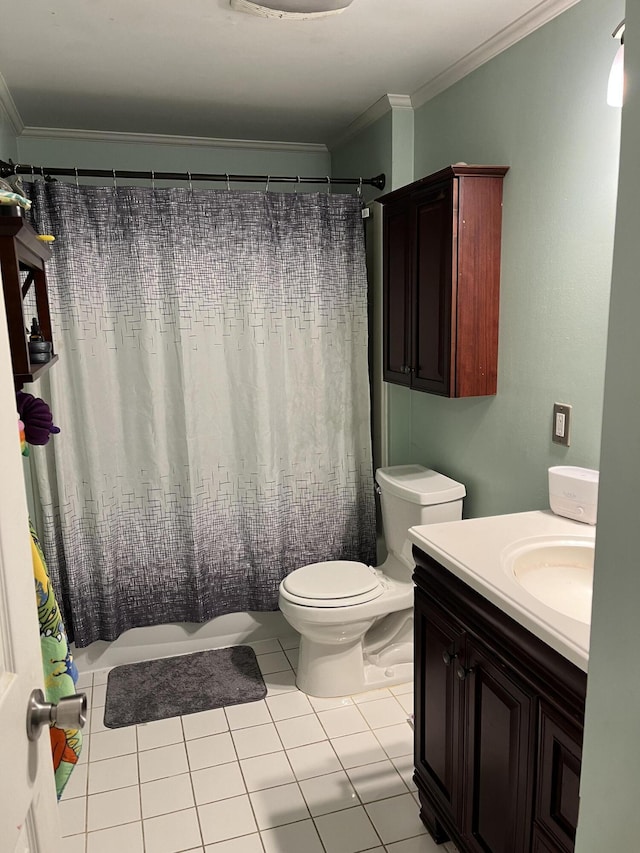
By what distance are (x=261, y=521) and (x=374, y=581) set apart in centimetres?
61

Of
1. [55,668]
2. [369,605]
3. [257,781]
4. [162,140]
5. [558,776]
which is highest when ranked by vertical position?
[162,140]

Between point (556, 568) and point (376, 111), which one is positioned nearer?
point (556, 568)

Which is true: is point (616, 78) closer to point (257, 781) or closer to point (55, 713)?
point (55, 713)

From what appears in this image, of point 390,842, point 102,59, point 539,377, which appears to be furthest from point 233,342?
point 390,842

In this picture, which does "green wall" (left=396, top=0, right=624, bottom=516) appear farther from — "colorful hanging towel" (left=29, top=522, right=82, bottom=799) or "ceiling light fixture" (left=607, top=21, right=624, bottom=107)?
"colorful hanging towel" (left=29, top=522, right=82, bottom=799)

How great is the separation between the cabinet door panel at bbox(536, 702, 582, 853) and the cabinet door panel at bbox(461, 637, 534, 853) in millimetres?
39

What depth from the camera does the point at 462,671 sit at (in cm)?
162

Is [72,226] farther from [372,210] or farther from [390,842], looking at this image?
[390,842]

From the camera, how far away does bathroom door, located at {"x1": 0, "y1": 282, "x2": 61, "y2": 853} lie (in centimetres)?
80

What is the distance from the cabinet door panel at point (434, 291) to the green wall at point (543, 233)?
19 centimetres

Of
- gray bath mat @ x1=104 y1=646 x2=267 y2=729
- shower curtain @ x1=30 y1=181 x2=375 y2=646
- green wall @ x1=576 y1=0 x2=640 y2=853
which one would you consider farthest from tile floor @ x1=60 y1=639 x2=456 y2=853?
green wall @ x1=576 y1=0 x2=640 y2=853

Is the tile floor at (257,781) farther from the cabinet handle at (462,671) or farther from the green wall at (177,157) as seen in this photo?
the green wall at (177,157)

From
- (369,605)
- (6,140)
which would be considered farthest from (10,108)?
(369,605)

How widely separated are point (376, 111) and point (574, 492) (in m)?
1.90
